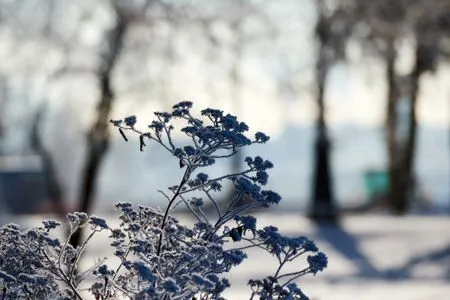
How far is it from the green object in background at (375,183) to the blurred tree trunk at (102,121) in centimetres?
1843

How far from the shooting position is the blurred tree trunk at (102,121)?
2002 cm

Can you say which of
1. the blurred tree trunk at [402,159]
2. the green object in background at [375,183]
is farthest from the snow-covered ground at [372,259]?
the green object in background at [375,183]

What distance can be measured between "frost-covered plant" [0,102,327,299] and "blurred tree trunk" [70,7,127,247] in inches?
555

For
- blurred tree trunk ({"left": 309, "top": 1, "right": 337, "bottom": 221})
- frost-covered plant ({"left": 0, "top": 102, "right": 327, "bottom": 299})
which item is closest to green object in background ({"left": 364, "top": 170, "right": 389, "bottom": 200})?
blurred tree trunk ({"left": 309, "top": 1, "right": 337, "bottom": 221})

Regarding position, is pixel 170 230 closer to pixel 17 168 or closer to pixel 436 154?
pixel 17 168

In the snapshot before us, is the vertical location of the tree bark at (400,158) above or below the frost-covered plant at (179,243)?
above

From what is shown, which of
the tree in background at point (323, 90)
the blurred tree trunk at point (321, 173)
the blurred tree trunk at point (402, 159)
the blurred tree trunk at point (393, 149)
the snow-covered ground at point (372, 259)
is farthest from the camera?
the blurred tree trunk at point (402, 159)

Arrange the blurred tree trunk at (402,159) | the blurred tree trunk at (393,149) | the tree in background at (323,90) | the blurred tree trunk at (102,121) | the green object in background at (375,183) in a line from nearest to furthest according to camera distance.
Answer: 1. the blurred tree trunk at (102,121)
2. the tree in background at (323,90)
3. the blurred tree trunk at (393,149)
4. the blurred tree trunk at (402,159)
5. the green object in background at (375,183)

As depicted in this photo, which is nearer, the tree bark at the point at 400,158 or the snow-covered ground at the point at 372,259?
the snow-covered ground at the point at 372,259

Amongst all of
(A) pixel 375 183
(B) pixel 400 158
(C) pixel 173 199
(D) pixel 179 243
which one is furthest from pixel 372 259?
(A) pixel 375 183

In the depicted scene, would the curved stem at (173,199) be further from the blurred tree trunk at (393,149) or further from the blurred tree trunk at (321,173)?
the blurred tree trunk at (393,149)

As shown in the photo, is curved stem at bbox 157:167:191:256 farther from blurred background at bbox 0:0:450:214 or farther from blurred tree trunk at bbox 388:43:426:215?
blurred tree trunk at bbox 388:43:426:215

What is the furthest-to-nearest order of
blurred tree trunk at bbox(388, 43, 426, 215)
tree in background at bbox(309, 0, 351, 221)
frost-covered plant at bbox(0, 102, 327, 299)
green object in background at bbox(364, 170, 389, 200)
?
green object in background at bbox(364, 170, 389, 200) < blurred tree trunk at bbox(388, 43, 426, 215) < tree in background at bbox(309, 0, 351, 221) < frost-covered plant at bbox(0, 102, 327, 299)

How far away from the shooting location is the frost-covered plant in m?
5.33
